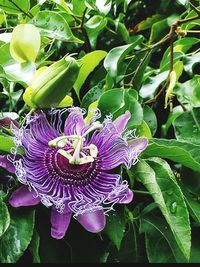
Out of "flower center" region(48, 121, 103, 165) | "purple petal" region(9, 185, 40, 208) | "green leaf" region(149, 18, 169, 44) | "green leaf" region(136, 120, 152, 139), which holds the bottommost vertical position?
"green leaf" region(149, 18, 169, 44)

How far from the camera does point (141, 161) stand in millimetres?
911

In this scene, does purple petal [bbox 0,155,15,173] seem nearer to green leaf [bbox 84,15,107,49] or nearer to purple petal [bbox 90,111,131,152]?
purple petal [bbox 90,111,131,152]

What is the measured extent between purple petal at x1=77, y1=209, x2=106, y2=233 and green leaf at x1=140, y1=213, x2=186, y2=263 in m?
0.16

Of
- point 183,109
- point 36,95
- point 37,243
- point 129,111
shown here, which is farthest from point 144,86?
point 37,243

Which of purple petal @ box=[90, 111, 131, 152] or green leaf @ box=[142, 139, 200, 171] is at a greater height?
purple petal @ box=[90, 111, 131, 152]

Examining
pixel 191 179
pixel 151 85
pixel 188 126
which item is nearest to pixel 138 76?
pixel 151 85

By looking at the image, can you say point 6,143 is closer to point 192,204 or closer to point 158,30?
point 192,204

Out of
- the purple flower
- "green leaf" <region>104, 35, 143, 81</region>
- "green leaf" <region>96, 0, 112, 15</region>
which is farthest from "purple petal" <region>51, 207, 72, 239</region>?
"green leaf" <region>96, 0, 112, 15</region>

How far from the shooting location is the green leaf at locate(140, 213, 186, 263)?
0.96 metres

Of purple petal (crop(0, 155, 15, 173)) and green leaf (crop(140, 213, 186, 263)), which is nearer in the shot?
purple petal (crop(0, 155, 15, 173))

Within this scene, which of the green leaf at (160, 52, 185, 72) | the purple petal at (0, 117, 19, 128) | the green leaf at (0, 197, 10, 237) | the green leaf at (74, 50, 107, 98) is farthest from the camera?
the green leaf at (160, 52, 185, 72)

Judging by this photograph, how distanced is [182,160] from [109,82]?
24cm

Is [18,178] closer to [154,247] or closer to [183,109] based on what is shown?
[154,247]

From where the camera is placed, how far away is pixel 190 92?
113 cm
